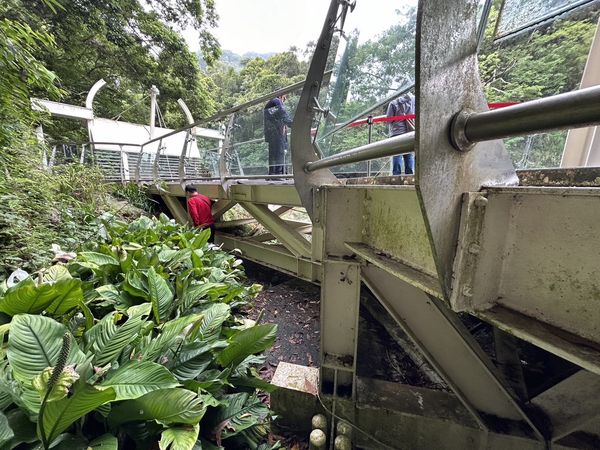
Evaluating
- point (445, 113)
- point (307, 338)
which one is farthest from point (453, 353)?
point (307, 338)

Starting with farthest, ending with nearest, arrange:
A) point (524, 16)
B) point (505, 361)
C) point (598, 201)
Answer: point (505, 361)
point (524, 16)
point (598, 201)

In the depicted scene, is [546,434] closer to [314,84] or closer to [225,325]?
[225,325]

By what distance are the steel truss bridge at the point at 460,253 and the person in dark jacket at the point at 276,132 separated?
5.04ft

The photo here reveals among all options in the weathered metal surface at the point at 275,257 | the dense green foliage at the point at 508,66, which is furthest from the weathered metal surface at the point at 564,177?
the weathered metal surface at the point at 275,257

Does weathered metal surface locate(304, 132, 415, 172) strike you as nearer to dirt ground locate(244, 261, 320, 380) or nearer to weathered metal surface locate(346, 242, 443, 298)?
weathered metal surface locate(346, 242, 443, 298)

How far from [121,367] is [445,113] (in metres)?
1.47

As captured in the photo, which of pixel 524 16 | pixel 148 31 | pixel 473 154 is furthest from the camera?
pixel 148 31

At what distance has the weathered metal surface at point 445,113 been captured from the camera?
2.15ft

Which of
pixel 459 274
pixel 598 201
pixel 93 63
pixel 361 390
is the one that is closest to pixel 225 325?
pixel 361 390

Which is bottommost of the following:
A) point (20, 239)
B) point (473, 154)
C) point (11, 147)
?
point (20, 239)

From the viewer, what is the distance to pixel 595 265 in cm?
73

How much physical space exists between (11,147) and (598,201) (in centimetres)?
542

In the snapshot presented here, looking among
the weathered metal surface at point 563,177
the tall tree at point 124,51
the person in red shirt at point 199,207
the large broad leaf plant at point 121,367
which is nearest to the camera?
the large broad leaf plant at point 121,367

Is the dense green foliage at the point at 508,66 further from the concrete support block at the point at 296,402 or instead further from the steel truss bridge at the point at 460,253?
the concrete support block at the point at 296,402
